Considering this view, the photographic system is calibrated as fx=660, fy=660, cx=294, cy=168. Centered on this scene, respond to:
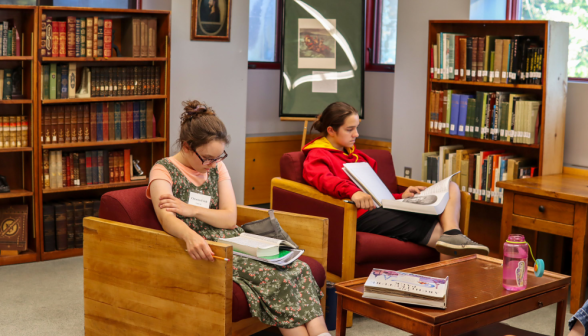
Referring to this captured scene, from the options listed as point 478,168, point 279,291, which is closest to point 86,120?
point 279,291

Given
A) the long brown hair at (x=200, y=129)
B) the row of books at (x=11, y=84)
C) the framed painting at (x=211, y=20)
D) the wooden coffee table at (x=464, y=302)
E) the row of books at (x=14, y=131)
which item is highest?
the framed painting at (x=211, y=20)

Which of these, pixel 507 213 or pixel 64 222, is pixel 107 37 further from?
pixel 507 213

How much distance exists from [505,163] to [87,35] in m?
2.77

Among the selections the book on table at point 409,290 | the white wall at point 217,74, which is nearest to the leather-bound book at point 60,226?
the white wall at point 217,74

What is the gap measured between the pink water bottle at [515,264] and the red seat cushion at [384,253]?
81 cm

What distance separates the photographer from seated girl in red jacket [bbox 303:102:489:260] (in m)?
3.22

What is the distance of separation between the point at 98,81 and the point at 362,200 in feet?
6.91

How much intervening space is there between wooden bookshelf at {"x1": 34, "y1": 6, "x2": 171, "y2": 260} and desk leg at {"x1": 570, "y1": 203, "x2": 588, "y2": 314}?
2.70 meters

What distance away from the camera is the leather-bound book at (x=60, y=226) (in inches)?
169

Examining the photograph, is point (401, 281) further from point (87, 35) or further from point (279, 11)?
point (279, 11)

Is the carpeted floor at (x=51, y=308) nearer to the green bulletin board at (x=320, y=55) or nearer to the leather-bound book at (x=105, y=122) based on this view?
the leather-bound book at (x=105, y=122)

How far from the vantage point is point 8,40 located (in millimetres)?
4023

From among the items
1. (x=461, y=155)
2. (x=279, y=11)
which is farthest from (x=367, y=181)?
(x=279, y=11)

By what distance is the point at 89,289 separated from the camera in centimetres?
282
